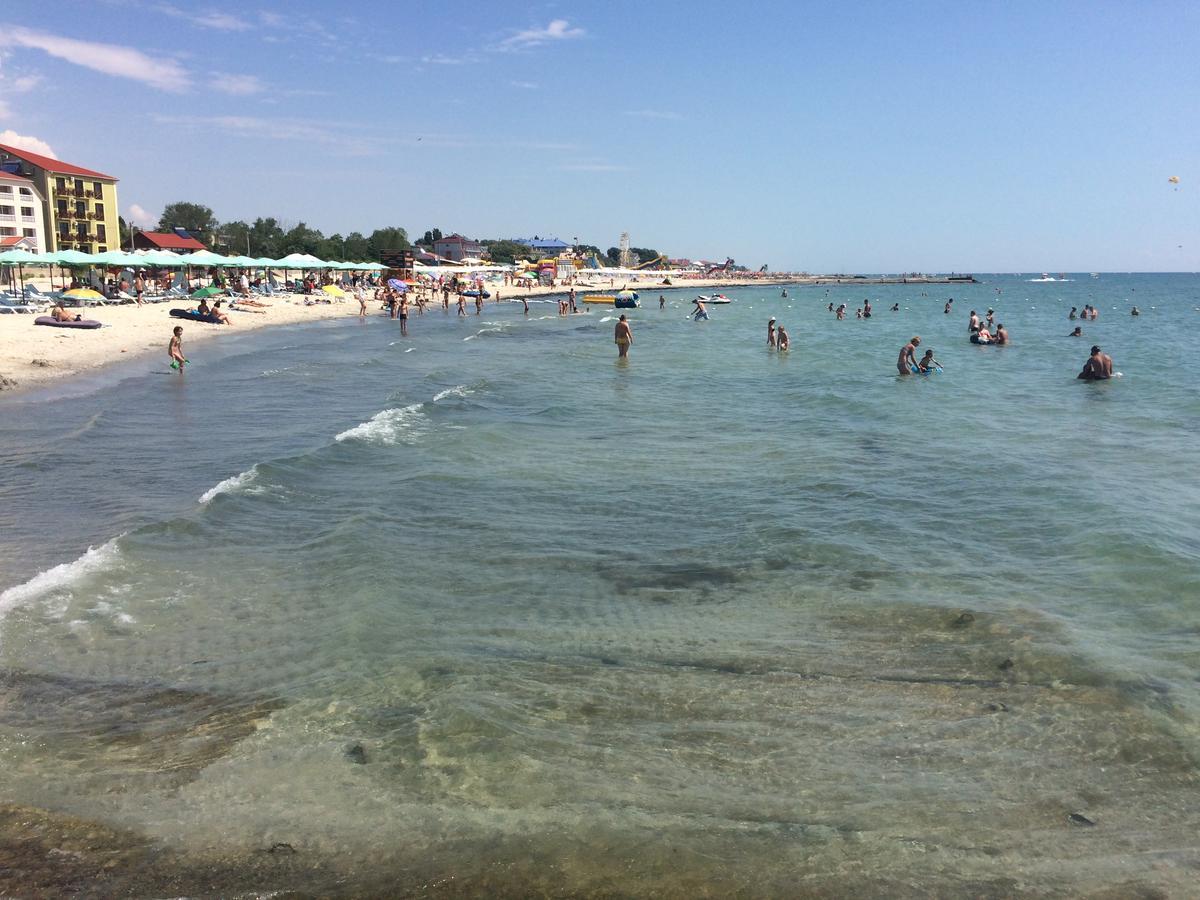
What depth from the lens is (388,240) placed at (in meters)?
104

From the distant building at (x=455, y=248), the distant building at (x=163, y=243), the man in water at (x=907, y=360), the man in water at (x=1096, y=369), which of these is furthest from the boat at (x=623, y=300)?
the distant building at (x=455, y=248)

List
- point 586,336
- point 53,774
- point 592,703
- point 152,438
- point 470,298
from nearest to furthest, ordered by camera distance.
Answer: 1. point 53,774
2. point 592,703
3. point 152,438
4. point 586,336
5. point 470,298

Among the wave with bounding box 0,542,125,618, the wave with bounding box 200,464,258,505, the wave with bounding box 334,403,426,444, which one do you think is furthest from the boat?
the wave with bounding box 0,542,125,618

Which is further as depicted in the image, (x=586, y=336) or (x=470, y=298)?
(x=470, y=298)

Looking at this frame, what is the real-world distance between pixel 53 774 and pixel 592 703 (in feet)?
10.4

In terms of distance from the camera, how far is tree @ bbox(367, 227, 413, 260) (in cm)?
10195

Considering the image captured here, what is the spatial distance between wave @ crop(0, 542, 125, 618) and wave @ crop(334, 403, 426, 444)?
245 inches

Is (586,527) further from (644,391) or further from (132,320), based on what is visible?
(132,320)

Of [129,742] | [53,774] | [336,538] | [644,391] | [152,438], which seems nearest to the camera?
[53,774]

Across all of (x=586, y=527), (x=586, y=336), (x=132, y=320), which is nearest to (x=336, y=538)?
(x=586, y=527)

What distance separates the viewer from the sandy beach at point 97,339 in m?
22.5

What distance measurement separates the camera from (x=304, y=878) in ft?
13.8

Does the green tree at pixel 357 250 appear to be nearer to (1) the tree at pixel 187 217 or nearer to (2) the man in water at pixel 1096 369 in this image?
(1) the tree at pixel 187 217

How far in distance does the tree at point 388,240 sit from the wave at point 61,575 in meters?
96.1
